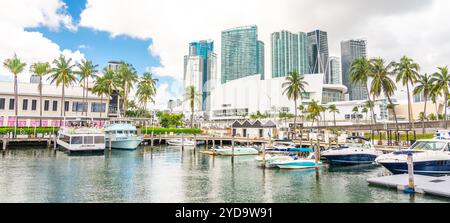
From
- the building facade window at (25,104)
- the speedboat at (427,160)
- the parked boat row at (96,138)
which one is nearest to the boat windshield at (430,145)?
the speedboat at (427,160)

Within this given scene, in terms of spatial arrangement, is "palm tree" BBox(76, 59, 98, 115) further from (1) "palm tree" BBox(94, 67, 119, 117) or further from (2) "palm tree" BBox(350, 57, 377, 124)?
(2) "palm tree" BBox(350, 57, 377, 124)

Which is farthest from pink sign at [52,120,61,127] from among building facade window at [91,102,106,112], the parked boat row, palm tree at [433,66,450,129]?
palm tree at [433,66,450,129]

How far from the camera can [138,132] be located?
6931 centimetres

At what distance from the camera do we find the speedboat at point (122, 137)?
53.5 m

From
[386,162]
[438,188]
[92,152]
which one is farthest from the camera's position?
[92,152]

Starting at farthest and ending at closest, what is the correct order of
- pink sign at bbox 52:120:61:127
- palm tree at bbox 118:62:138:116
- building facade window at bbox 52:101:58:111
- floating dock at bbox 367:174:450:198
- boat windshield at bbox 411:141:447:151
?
palm tree at bbox 118:62:138:116 → building facade window at bbox 52:101:58:111 → pink sign at bbox 52:120:61:127 → boat windshield at bbox 411:141:447:151 → floating dock at bbox 367:174:450:198

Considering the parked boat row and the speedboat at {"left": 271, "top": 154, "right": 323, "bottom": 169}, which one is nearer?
the speedboat at {"left": 271, "top": 154, "right": 323, "bottom": 169}

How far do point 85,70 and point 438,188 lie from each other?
73.1 meters

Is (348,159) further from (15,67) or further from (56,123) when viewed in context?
(15,67)

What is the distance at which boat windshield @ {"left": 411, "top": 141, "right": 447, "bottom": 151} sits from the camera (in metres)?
26.5

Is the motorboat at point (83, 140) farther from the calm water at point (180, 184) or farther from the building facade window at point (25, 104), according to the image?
the building facade window at point (25, 104)

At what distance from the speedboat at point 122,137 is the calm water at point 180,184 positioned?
17.1 m
